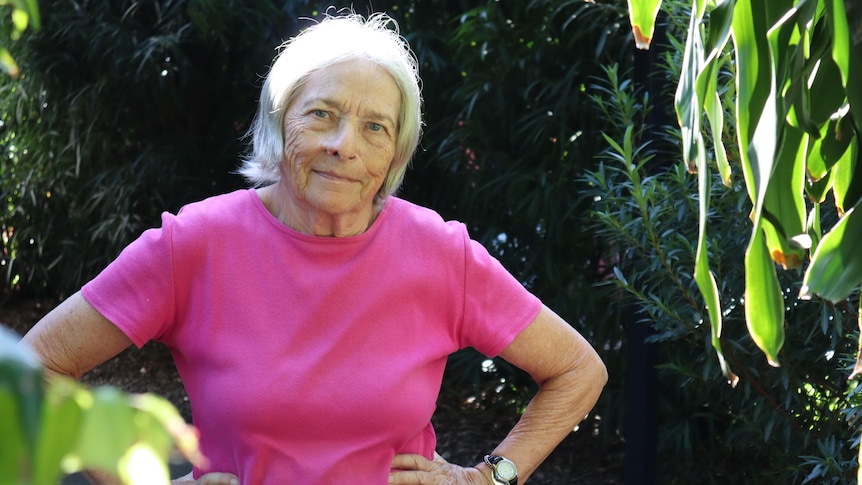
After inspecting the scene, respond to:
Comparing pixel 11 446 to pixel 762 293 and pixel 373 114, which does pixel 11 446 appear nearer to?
pixel 762 293

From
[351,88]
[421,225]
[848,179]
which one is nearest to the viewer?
[848,179]

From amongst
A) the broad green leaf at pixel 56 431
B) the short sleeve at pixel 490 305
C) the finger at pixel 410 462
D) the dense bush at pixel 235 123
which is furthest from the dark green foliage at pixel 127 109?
the broad green leaf at pixel 56 431

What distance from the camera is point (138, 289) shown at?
1895 millimetres

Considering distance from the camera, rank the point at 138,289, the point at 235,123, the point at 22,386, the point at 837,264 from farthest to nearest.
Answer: the point at 235,123 < the point at 138,289 < the point at 837,264 < the point at 22,386

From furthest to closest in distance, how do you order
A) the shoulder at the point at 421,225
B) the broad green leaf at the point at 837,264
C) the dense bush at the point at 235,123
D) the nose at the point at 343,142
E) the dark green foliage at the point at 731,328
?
the dense bush at the point at 235,123 < the dark green foliage at the point at 731,328 < the shoulder at the point at 421,225 < the nose at the point at 343,142 < the broad green leaf at the point at 837,264

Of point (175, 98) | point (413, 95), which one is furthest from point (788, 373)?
point (175, 98)

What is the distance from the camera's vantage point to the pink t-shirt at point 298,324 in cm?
191

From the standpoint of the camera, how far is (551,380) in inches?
87.2

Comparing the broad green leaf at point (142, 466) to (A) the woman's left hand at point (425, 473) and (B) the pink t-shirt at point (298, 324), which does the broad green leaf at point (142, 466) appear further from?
(A) the woman's left hand at point (425, 473)

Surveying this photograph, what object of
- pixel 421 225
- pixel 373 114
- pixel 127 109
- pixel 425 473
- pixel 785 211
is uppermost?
pixel 785 211

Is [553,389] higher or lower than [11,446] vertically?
lower

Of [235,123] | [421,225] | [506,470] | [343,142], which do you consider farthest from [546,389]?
[235,123]

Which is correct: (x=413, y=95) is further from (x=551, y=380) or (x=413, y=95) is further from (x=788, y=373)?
(x=788, y=373)

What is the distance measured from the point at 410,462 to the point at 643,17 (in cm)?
100
